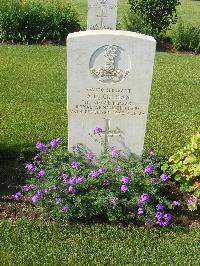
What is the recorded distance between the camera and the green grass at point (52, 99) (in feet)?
21.5

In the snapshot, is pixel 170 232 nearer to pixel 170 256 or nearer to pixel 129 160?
pixel 170 256

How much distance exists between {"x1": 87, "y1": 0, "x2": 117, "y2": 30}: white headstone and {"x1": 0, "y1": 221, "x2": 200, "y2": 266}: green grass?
23.3 ft

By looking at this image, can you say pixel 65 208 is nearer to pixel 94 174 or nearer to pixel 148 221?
pixel 94 174

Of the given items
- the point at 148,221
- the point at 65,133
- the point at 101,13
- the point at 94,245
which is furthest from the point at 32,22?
the point at 94,245

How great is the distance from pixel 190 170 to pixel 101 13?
673 centimetres

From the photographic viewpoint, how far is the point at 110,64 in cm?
Answer: 454

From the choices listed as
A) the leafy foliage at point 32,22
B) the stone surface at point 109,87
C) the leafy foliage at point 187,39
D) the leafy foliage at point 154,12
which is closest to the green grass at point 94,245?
the stone surface at point 109,87

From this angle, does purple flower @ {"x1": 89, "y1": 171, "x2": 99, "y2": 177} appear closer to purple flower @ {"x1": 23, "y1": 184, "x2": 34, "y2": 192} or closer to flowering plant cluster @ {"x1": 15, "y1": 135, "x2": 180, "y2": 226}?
flowering plant cluster @ {"x1": 15, "y1": 135, "x2": 180, "y2": 226}

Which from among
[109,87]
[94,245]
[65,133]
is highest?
[109,87]

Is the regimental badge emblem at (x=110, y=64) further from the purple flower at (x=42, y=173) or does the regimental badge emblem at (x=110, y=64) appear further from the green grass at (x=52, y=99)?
the green grass at (x=52, y=99)

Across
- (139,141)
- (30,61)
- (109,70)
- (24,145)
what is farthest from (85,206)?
(30,61)

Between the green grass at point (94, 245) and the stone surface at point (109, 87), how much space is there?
988 mm

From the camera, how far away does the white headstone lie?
34.5ft

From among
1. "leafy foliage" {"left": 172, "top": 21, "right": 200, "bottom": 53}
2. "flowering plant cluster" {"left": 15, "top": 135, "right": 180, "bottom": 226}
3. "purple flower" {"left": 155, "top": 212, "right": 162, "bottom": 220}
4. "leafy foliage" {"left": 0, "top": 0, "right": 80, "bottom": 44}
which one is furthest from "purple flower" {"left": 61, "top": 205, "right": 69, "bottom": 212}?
"leafy foliage" {"left": 172, "top": 21, "right": 200, "bottom": 53}
